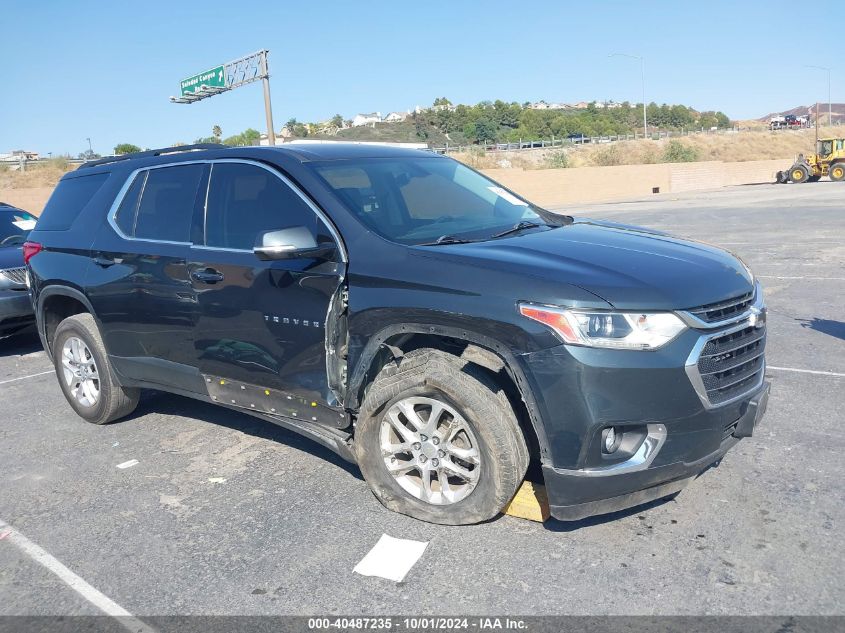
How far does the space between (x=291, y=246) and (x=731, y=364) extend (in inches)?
86.6

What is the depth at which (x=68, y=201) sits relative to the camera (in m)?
5.79

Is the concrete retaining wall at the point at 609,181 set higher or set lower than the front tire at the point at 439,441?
higher

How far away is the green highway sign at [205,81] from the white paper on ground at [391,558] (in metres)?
32.5

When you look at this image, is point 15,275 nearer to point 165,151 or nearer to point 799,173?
point 165,151

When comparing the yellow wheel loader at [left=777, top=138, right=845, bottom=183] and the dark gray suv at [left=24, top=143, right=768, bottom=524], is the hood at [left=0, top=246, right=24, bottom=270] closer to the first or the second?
the dark gray suv at [left=24, top=143, right=768, bottom=524]

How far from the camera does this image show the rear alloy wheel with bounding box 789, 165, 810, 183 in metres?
41.3

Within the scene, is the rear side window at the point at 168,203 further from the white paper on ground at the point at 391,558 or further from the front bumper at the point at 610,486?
the front bumper at the point at 610,486

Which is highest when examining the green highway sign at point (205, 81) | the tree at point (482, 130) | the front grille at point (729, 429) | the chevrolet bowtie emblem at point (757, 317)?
the tree at point (482, 130)

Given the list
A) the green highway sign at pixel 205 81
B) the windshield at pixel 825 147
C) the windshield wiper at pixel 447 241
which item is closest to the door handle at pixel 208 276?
the windshield wiper at pixel 447 241

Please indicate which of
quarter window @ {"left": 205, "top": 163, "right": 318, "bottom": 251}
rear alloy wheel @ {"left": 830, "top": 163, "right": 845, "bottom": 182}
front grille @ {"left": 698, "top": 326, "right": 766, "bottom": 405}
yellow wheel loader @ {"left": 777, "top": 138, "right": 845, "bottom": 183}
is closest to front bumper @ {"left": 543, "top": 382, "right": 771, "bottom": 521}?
front grille @ {"left": 698, "top": 326, "right": 766, "bottom": 405}

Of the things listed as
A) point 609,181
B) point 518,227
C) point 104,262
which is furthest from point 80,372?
point 609,181

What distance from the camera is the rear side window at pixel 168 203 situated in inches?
186

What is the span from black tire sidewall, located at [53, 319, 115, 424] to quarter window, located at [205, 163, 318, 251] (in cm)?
159

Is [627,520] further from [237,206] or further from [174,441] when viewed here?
[174,441]
